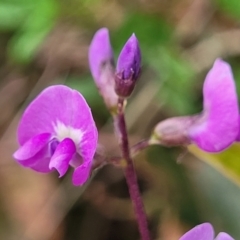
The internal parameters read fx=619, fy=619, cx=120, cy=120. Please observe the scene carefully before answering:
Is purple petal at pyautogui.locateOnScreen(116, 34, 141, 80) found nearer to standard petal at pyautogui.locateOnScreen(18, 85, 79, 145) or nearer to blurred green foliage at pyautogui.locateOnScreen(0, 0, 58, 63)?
standard petal at pyautogui.locateOnScreen(18, 85, 79, 145)

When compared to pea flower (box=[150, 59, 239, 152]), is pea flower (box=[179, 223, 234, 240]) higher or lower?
lower

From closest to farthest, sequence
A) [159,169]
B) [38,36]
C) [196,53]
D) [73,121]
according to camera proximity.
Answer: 1. [73,121]
2. [38,36]
3. [159,169]
4. [196,53]

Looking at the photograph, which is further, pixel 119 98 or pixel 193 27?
pixel 193 27

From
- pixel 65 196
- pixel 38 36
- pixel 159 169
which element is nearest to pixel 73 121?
pixel 38 36

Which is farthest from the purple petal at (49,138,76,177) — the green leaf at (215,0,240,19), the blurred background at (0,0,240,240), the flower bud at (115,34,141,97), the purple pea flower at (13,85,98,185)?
the green leaf at (215,0,240,19)

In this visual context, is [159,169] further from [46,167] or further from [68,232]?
[46,167]

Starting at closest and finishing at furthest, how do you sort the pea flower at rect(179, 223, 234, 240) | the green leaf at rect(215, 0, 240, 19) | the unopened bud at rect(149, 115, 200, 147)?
the pea flower at rect(179, 223, 234, 240) < the unopened bud at rect(149, 115, 200, 147) < the green leaf at rect(215, 0, 240, 19)
